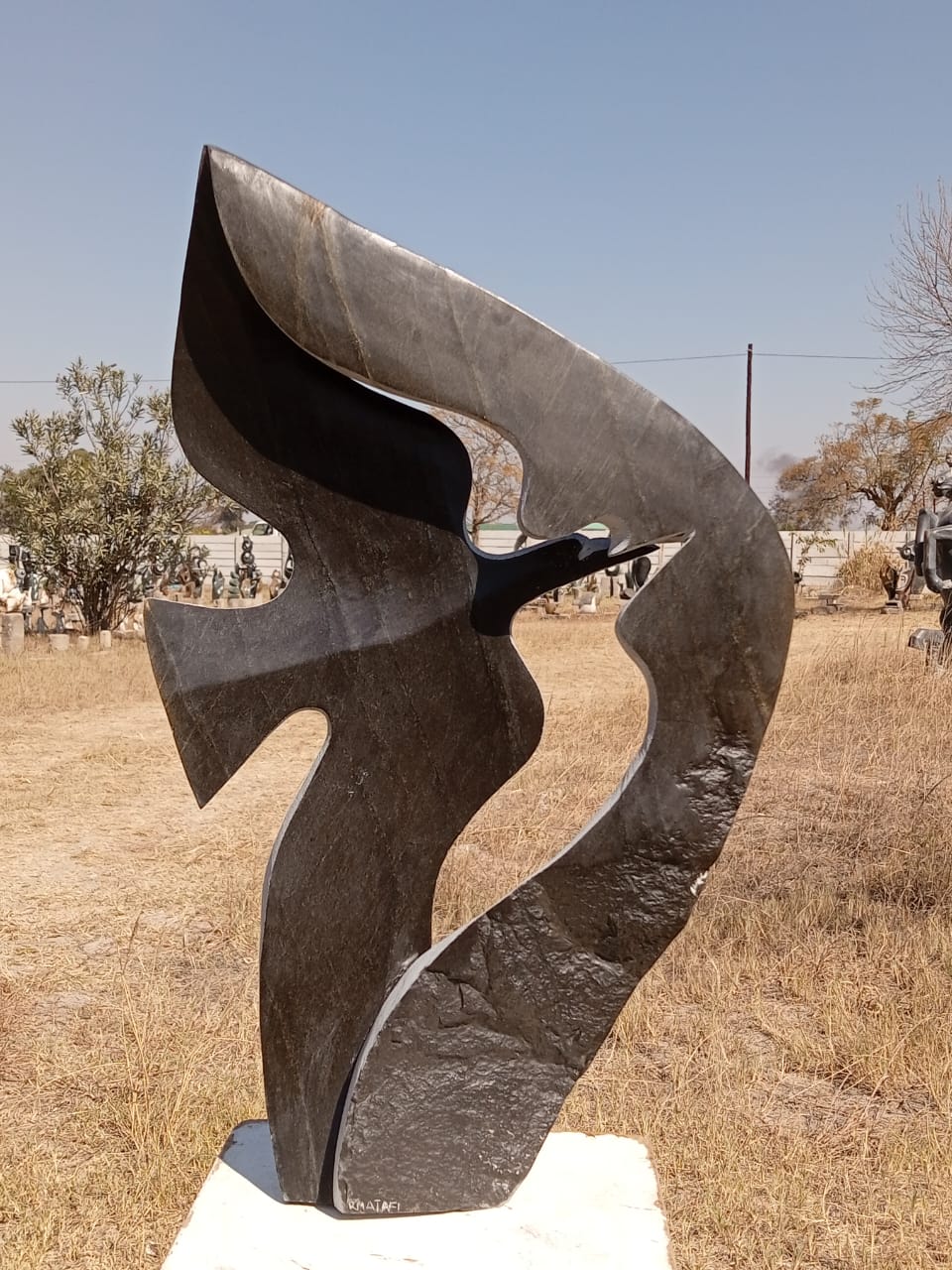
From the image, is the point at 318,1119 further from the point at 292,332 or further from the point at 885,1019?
the point at 885,1019

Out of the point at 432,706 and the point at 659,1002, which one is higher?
the point at 432,706

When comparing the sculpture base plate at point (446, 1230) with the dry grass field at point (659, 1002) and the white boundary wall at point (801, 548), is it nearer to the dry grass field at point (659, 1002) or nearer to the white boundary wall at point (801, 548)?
the dry grass field at point (659, 1002)

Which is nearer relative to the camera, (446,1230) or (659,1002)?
(446,1230)

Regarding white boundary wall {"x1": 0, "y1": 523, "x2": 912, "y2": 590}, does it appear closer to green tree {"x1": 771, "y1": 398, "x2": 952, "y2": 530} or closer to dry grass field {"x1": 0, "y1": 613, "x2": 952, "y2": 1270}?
green tree {"x1": 771, "y1": 398, "x2": 952, "y2": 530}

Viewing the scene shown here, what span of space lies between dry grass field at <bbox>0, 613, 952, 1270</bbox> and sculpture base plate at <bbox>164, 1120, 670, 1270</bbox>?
49 centimetres

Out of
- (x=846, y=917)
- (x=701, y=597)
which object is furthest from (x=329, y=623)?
(x=846, y=917)

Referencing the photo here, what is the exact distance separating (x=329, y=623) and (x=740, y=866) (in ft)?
10.8

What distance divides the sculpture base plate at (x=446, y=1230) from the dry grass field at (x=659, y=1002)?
19.2 inches

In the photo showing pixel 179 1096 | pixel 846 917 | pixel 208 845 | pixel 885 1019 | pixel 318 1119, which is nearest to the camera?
pixel 318 1119

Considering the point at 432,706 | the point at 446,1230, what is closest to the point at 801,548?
the point at 432,706

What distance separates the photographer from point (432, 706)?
2.33 meters

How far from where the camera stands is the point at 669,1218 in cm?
282

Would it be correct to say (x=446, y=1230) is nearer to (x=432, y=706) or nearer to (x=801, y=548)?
(x=432, y=706)

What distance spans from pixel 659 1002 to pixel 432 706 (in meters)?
2.13
